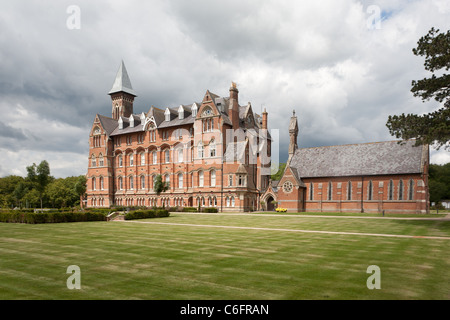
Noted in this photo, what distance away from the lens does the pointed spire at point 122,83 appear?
86.4 m

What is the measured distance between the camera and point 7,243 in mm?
16703

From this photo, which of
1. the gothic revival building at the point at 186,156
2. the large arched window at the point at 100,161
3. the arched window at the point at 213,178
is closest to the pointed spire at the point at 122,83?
the gothic revival building at the point at 186,156

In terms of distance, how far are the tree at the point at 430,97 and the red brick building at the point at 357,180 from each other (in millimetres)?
25934

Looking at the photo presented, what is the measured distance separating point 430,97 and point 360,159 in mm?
29495

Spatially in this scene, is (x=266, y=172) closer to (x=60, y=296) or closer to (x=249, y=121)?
(x=249, y=121)

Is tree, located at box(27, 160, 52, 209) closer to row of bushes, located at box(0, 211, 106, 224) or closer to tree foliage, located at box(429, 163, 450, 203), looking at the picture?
row of bushes, located at box(0, 211, 106, 224)

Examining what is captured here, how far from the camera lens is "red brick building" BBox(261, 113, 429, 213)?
47500 millimetres

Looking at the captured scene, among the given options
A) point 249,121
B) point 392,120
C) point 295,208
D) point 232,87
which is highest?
point 232,87

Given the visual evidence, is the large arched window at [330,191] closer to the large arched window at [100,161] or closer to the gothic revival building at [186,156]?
the gothic revival building at [186,156]

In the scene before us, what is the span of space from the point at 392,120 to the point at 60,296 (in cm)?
2601

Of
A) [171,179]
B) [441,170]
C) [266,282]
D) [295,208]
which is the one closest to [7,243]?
[266,282]

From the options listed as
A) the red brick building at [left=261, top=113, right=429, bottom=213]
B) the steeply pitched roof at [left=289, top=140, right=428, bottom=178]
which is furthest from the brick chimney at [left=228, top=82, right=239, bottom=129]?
the steeply pitched roof at [left=289, top=140, right=428, bottom=178]

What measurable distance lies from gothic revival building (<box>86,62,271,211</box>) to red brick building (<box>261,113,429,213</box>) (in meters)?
7.23
